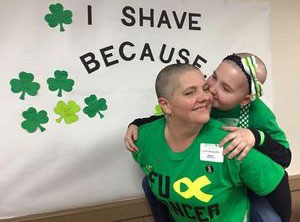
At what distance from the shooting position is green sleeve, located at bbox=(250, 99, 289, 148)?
4.37 feet

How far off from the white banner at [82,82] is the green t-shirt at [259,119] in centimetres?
36

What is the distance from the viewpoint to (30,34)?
1393 millimetres

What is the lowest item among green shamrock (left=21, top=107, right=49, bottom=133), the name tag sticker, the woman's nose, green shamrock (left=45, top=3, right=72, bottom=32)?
the name tag sticker

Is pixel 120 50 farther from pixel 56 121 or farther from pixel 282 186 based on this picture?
pixel 282 186

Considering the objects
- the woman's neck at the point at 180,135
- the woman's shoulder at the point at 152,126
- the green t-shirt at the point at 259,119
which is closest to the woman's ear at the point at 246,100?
the green t-shirt at the point at 259,119

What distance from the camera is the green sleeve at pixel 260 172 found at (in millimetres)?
1188

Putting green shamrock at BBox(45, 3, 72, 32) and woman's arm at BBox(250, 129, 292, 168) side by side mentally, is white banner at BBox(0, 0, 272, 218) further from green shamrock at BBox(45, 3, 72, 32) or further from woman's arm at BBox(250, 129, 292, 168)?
woman's arm at BBox(250, 129, 292, 168)

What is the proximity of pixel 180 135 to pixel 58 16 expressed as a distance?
1.97ft

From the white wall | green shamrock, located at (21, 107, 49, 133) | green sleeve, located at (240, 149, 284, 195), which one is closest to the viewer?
green sleeve, located at (240, 149, 284, 195)

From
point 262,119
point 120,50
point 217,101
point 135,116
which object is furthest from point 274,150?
point 120,50

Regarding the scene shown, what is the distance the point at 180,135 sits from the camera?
1.29m

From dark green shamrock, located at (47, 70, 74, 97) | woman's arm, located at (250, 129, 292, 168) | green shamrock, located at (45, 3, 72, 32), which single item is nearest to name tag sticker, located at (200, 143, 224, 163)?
woman's arm, located at (250, 129, 292, 168)

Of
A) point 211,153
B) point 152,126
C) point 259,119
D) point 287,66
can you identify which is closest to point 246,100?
point 259,119

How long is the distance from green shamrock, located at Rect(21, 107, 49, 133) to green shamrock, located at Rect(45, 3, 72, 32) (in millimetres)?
305
